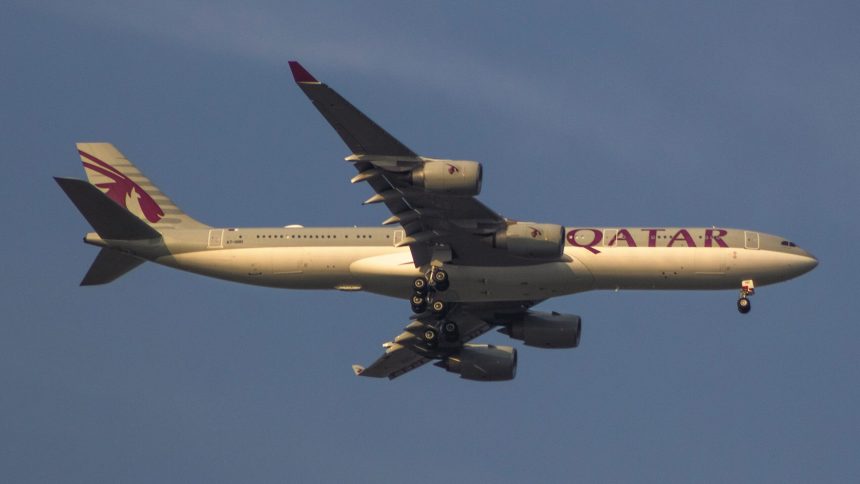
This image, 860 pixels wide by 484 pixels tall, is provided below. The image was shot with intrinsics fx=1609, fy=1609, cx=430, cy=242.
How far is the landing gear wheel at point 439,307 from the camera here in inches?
3046

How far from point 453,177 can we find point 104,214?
741 inches

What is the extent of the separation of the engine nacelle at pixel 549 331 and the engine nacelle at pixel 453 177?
15.7 metres

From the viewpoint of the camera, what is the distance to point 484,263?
2990 inches

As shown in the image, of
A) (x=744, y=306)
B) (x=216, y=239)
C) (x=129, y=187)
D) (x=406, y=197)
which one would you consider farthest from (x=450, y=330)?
(x=129, y=187)

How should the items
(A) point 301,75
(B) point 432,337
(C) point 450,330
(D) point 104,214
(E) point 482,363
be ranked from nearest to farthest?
(A) point 301,75, (D) point 104,214, (C) point 450,330, (B) point 432,337, (E) point 482,363

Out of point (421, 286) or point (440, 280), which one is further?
point (421, 286)

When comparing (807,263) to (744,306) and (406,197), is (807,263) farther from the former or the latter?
(406,197)

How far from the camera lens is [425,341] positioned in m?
84.3

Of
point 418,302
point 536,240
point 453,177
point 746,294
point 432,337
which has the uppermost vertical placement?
point 453,177

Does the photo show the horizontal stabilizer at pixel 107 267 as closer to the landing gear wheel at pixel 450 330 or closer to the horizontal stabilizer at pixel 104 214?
the horizontal stabilizer at pixel 104 214

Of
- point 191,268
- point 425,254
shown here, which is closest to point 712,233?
point 425,254

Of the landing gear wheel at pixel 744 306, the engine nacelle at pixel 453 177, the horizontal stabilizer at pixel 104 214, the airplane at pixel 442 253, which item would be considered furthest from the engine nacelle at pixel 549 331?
the horizontal stabilizer at pixel 104 214

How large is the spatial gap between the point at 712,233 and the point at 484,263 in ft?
36.6

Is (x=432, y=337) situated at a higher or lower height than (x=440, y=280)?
lower
